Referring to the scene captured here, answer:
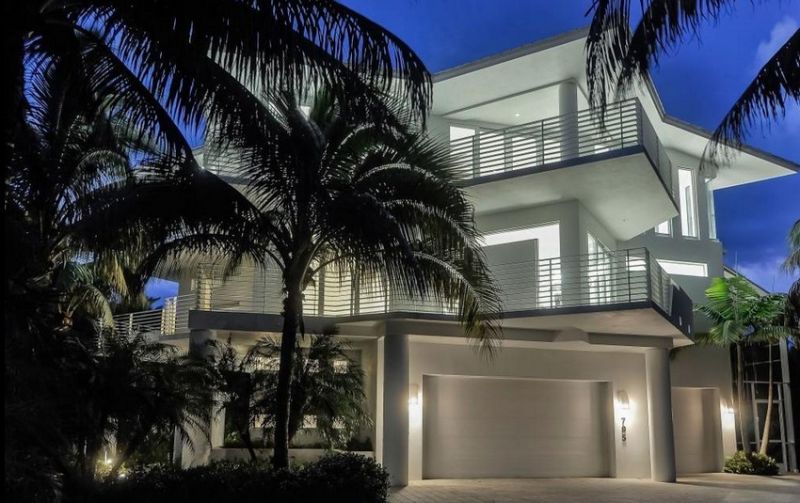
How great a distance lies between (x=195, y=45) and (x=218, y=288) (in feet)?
39.6

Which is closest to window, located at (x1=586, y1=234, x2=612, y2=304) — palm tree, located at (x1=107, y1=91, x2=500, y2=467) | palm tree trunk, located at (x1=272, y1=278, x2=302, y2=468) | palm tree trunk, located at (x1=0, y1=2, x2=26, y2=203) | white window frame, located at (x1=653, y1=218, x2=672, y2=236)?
white window frame, located at (x1=653, y1=218, x2=672, y2=236)

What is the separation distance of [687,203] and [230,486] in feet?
58.3

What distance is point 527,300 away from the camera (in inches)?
685

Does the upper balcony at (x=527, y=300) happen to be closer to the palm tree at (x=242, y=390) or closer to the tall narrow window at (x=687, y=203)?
the palm tree at (x=242, y=390)

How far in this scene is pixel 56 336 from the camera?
7059mm

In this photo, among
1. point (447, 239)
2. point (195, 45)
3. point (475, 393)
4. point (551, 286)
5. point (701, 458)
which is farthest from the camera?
point (701, 458)

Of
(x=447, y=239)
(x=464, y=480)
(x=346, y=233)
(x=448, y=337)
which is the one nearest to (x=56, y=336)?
(x=346, y=233)

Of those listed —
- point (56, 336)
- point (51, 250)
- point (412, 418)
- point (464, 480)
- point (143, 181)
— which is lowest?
point (464, 480)

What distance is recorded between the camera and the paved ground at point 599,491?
14258 millimetres

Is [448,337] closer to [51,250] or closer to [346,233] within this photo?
[346,233]

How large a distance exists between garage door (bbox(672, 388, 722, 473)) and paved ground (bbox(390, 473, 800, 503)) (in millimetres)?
2049

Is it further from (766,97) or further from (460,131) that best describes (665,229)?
(766,97)

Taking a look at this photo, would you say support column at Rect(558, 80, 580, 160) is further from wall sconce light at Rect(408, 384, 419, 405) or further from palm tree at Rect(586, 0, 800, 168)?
palm tree at Rect(586, 0, 800, 168)

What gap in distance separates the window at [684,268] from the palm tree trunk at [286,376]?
14.8 m
